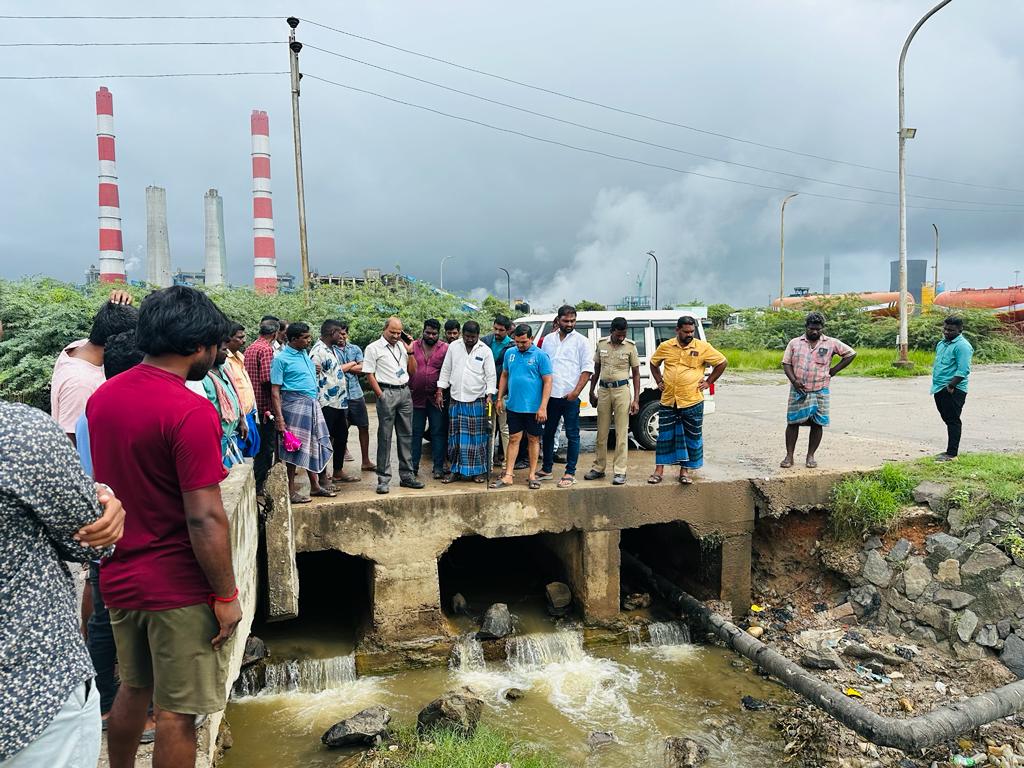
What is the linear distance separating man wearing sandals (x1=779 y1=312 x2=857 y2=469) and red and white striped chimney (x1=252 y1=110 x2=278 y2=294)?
3617 cm

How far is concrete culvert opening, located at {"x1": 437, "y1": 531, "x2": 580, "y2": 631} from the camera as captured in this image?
7.57m

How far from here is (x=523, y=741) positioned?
5402 mm

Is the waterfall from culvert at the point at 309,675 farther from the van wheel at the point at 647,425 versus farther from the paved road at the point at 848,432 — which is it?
the van wheel at the point at 647,425

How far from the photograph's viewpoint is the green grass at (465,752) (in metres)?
4.71

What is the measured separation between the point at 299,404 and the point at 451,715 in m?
2.91

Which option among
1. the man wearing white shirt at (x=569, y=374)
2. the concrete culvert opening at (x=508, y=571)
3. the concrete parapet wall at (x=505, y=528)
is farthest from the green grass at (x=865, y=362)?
the man wearing white shirt at (x=569, y=374)

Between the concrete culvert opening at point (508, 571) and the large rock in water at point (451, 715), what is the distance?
181 cm

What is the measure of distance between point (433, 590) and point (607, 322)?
386 cm

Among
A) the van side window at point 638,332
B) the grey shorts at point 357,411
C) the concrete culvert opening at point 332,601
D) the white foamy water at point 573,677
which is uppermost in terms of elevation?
the van side window at point 638,332

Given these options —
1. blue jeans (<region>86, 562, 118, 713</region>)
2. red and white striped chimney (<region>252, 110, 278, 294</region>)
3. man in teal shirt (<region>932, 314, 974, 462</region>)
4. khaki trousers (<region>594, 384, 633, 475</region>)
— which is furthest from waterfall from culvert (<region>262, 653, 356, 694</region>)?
red and white striped chimney (<region>252, 110, 278, 294</region>)

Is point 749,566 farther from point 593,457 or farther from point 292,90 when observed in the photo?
point 292,90

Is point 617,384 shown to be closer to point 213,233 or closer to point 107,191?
point 107,191

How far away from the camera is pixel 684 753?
16.7ft

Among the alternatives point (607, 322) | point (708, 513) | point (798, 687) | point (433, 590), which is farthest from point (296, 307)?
point (798, 687)
